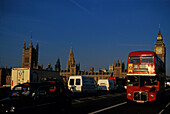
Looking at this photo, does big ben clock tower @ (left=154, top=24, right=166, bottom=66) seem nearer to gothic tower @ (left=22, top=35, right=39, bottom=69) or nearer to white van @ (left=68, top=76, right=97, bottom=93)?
gothic tower @ (left=22, top=35, right=39, bottom=69)

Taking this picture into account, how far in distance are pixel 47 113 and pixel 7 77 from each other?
124031 mm

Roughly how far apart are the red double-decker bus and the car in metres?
7.86

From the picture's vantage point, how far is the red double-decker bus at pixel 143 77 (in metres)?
16.4

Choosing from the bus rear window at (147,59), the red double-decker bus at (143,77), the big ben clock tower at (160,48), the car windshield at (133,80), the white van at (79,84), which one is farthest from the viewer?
the big ben clock tower at (160,48)

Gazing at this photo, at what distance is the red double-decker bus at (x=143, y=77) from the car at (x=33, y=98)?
7.86 meters

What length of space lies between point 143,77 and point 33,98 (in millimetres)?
10871

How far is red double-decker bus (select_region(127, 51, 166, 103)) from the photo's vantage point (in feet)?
53.9

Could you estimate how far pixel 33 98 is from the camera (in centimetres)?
834

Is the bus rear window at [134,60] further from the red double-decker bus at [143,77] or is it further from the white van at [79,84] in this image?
the white van at [79,84]

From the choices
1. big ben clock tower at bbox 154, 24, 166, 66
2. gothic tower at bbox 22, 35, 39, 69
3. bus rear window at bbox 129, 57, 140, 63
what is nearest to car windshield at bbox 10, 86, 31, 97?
bus rear window at bbox 129, 57, 140, 63

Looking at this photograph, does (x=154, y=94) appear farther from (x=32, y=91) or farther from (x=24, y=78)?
(x=24, y=78)

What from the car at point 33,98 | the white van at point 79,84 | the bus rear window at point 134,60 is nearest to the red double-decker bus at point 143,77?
the bus rear window at point 134,60

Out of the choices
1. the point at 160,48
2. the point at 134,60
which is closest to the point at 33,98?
the point at 134,60

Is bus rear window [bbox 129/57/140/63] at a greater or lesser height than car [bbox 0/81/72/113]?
greater
